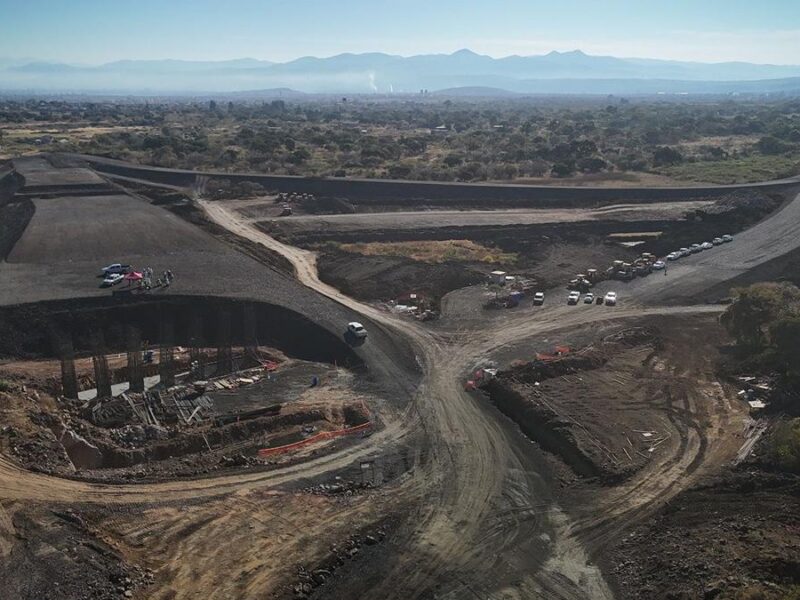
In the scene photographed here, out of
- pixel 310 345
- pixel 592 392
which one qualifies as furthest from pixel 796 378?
pixel 310 345

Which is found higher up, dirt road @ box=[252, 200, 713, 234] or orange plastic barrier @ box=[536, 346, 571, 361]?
dirt road @ box=[252, 200, 713, 234]

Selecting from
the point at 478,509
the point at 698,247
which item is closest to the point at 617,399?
the point at 478,509

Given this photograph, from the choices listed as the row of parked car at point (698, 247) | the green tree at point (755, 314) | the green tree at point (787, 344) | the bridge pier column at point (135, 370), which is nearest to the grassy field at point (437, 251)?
the row of parked car at point (698, 247)

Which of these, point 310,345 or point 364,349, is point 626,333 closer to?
point 364,349

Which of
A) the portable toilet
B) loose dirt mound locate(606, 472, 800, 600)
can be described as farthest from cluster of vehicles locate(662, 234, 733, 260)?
loose dirt mound locate(606, 472, 800, 600)

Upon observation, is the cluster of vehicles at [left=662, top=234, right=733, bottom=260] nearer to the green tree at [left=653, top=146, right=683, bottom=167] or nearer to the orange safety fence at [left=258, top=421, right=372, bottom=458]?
the orange safety fence at [left=258, top=421, right=372, bottom=458]

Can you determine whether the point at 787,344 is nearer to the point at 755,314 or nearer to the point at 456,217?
the point at 755,314
